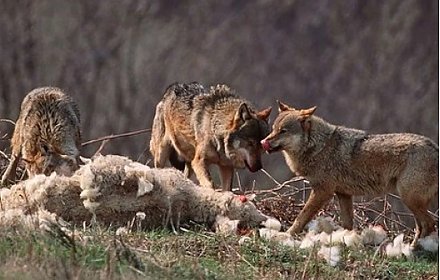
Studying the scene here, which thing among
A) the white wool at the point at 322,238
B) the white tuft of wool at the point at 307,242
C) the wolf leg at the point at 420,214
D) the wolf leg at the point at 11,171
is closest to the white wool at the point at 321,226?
the white wool at the point at 322,238

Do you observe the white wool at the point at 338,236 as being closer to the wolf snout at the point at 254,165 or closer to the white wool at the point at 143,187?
the white wool at the point at 143,187

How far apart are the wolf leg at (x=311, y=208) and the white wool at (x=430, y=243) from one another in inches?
39.6

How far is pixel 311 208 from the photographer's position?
13273mm

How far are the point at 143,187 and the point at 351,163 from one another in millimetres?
2147

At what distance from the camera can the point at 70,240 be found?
10062 mm

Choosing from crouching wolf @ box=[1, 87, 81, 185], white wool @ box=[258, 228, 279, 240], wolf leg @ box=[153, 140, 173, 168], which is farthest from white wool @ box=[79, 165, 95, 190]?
wolf leg @ box=[153, 140, 173, 168]

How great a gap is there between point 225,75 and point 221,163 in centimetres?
881

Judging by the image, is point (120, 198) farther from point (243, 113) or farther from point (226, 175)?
point (226, 175)

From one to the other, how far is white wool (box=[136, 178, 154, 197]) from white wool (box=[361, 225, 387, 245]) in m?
1.90

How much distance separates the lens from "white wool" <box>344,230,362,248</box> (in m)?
12.4

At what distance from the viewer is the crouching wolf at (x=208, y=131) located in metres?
15.1

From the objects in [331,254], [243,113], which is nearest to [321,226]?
[331,254]

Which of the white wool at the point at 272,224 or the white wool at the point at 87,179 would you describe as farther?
the white wool at the point at 272,224

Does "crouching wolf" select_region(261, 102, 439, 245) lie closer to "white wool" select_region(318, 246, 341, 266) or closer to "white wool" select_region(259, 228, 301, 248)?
"white wool" select_region(259, 228, 301, 248)
